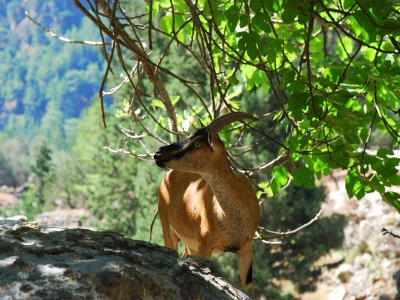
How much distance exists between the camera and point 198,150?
3.58 metres

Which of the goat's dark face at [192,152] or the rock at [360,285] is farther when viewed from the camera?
the rock at [360,285]

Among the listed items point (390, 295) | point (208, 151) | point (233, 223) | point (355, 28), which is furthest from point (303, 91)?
point (390, 295)

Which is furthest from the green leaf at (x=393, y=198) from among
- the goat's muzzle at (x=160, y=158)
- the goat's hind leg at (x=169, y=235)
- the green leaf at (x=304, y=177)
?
the goat's hind leg at (x=169, y=235)

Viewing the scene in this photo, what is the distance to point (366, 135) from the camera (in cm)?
367

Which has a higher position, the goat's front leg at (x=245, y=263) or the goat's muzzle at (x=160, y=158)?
the goat's muzzle at (x=160, y=158)

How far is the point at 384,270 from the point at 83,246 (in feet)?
49.4

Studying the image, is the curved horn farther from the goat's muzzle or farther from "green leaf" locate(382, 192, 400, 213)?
Answer: "green leaf" locate(382, 192, 400, 213)

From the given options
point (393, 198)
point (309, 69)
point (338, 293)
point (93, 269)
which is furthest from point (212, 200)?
point (338, 293)

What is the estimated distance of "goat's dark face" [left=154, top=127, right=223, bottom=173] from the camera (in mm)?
3418

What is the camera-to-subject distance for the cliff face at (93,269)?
83.0 inches

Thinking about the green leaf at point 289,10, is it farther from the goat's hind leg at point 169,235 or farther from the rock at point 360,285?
the rock at point 360,285

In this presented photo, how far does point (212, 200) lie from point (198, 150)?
499mm

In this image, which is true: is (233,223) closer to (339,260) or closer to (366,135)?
(366,135)

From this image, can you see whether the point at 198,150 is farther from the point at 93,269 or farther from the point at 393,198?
the point at 93,269
